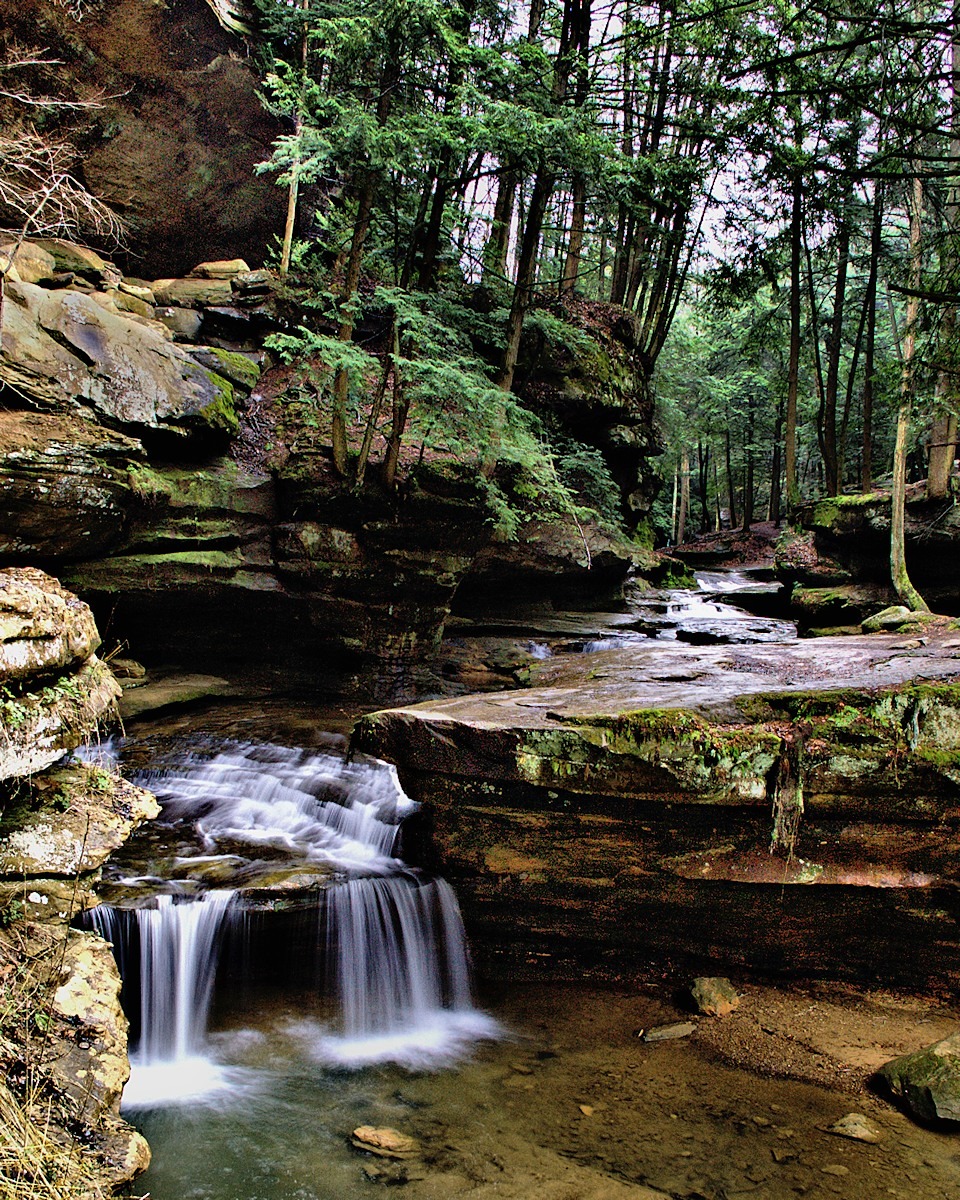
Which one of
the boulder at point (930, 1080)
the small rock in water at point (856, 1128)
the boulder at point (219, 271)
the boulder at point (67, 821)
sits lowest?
the small rock in water at point (856, 1128)

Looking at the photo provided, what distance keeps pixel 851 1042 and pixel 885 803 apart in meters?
1.91

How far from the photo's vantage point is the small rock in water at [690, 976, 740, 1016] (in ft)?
→ 19.5

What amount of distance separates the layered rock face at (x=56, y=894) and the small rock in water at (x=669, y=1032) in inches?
150

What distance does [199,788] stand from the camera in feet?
26.9

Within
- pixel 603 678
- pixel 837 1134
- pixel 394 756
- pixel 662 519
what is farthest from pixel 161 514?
pixel 662 519

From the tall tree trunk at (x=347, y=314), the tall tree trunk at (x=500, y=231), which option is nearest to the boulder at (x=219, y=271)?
the tall tree trunk at (x=347, y=314)

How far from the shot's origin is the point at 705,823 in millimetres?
6039

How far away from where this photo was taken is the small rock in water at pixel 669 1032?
222 inches

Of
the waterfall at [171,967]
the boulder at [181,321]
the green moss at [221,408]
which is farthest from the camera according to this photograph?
the boulder at [181,321]

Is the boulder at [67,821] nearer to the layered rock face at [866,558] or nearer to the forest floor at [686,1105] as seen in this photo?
the forest floor at [686,1105]

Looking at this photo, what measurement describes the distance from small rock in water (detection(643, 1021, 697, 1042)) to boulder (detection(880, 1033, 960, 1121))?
1.39 meters

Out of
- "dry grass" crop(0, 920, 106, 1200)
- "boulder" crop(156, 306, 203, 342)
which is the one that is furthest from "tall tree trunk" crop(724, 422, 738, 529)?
"dry grass" crop(0, 920, 106, 1200)

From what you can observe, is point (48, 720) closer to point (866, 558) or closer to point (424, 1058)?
point (424, 1058)

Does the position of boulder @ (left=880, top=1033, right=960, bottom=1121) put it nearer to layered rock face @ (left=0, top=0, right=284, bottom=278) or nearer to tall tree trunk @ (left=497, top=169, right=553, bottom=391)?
tall tree trunk @ (left=497, top=169, right=553, bottom=391)
